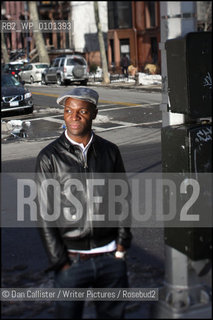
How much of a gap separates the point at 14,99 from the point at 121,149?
7413mm

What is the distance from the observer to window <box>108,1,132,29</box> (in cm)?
4681

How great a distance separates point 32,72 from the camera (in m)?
35.8

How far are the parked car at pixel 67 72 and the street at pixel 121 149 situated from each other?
3.13 meters

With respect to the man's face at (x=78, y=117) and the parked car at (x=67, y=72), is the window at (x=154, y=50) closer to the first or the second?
the parked car at (x=67, y=72)

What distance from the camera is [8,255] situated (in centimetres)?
631

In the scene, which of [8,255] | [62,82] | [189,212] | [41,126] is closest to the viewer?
[189,212]

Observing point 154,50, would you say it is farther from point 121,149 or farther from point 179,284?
point 179,284

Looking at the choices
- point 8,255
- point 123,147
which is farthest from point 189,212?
point 123,147

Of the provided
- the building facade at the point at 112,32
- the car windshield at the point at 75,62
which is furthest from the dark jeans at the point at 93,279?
the building facade at the point at 112,32

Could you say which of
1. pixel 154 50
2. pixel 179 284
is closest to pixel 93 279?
pixel 179 284

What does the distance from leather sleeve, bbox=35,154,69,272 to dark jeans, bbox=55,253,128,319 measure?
0.28ft

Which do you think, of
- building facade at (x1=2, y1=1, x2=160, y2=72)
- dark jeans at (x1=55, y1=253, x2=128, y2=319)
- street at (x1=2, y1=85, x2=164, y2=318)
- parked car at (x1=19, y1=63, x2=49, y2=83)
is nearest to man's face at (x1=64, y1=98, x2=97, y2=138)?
dark jeans at (x1=55, y1=253, x2=128, y2=319)

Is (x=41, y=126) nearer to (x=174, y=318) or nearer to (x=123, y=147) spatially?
(x=123, y=147)

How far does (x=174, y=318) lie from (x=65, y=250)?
1230mm
